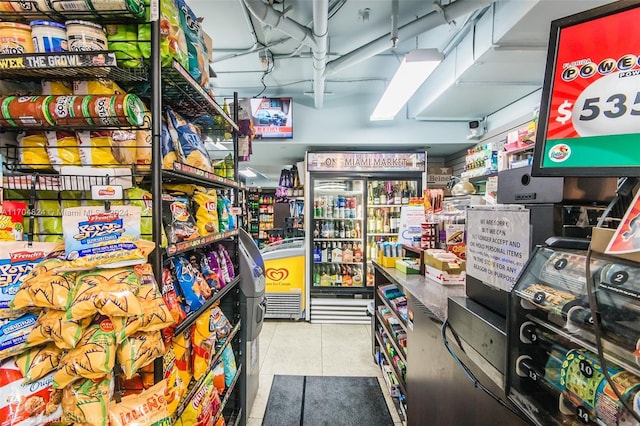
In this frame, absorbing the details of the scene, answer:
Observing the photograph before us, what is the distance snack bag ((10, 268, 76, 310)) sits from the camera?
3.06 ft

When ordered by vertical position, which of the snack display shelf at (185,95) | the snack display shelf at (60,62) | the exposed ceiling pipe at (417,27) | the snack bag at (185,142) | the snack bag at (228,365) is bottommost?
the snack bag at (228,365)

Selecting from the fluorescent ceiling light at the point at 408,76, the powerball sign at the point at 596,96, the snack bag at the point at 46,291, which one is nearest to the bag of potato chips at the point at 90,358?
the snack bag at the point at 46,291

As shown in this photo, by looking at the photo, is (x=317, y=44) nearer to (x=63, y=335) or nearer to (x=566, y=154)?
(x=566, y=154)

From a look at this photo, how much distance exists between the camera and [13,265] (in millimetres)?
1027

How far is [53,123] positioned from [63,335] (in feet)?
2.52

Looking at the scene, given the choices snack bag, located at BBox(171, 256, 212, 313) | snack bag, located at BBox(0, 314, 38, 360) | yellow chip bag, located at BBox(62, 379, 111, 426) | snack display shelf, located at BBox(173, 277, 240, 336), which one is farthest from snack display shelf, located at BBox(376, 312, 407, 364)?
snack bag, located at BBox(0, 314, 38, 360)

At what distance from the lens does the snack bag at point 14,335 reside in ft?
3.07

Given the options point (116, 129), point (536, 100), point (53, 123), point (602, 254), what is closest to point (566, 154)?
point (602, 254)

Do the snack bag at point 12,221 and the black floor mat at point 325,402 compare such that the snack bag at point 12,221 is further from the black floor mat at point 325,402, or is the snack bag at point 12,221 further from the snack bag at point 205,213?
the black floor mat at point 325,402

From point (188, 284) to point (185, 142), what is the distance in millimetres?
730

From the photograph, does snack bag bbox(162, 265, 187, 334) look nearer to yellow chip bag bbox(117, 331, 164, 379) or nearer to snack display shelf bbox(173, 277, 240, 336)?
snack display shelf bbox(173, 277, 240, 336)

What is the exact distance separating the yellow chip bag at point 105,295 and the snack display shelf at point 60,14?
3.00 feet

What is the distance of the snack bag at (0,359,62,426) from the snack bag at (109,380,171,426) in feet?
0.57

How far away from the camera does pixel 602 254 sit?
2.21 feet
